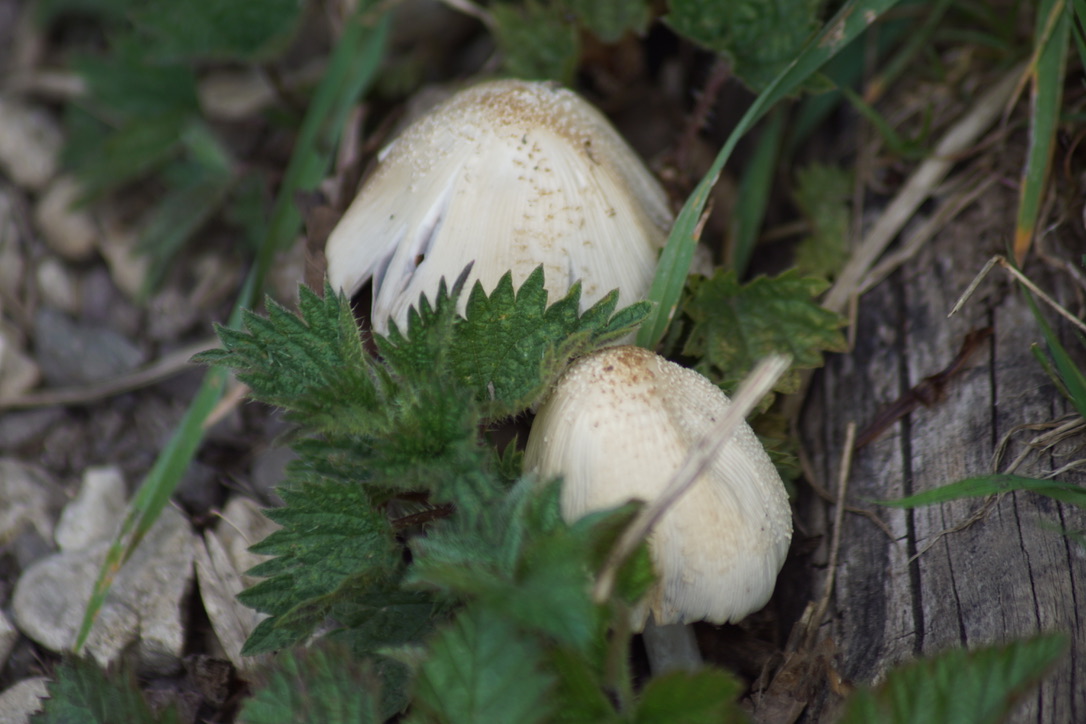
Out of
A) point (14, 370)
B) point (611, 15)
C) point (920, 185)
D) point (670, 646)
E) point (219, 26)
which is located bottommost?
point (14, 370)

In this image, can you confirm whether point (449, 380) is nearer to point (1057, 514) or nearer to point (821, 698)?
point (821, 698)

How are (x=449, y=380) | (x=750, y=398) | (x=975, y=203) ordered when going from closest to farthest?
1. (x=750, y=398)
2. (x=449, y=380)
3. (x=975, y=203)

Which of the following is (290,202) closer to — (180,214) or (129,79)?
(180,214)

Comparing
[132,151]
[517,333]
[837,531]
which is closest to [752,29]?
[517,333]

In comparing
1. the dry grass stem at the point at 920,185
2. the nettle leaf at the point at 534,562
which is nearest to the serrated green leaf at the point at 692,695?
the nettle leaf at the point at 534,562

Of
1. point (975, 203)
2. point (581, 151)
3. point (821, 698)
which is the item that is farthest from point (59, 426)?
point (975, 203)

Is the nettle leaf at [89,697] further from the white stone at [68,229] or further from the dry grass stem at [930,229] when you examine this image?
the dry grass stem at [930,229]

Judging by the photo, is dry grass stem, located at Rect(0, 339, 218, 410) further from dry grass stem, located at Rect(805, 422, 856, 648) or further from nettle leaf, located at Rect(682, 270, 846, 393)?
dry grass stem, located at Rect(805, 422, 856, 648)
